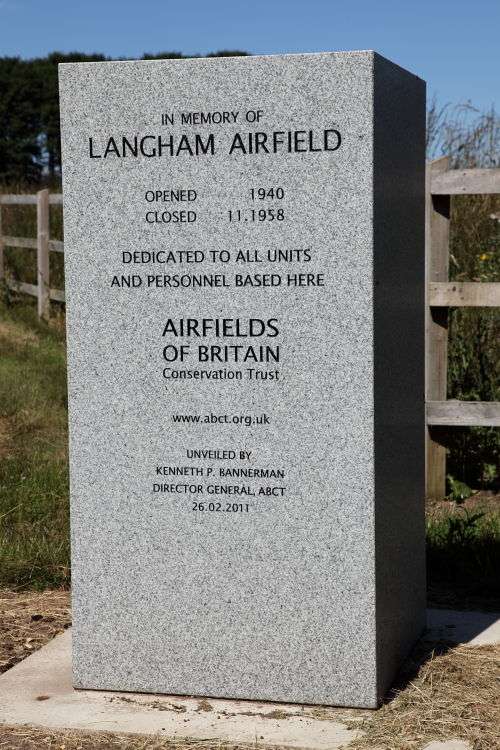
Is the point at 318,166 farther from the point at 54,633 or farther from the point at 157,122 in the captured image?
the point at 54,633

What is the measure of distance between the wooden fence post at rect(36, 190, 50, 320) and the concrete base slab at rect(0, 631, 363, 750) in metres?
10.5

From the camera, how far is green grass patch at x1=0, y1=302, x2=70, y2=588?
520cm

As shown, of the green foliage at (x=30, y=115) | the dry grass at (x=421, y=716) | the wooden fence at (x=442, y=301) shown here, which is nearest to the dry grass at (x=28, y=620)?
the dry grass at (x=421, y=716)

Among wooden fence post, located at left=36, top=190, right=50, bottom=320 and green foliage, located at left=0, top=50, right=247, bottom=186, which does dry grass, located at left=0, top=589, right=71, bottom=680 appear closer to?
wooden fence post, located at left=36, top=190, right=50, bottom=320

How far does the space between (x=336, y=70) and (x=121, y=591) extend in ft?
6.13

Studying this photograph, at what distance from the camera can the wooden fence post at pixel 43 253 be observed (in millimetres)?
14055

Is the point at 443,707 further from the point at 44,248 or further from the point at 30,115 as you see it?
the point at 30,115

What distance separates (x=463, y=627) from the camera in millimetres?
4359

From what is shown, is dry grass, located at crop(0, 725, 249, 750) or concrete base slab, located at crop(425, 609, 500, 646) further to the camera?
concrete base slab, located at crop(425, 609, 500, 646)

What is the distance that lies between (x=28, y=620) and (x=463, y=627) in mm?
1833

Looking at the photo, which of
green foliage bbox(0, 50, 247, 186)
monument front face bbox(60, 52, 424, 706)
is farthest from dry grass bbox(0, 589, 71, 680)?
green foliage bbox(0, 50, 247, 186)

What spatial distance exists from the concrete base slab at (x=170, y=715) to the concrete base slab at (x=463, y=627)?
2.74ft

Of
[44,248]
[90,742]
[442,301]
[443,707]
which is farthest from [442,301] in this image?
[44,248]

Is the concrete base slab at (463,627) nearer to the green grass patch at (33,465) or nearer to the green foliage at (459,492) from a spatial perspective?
the green grass patch at (33,465)
